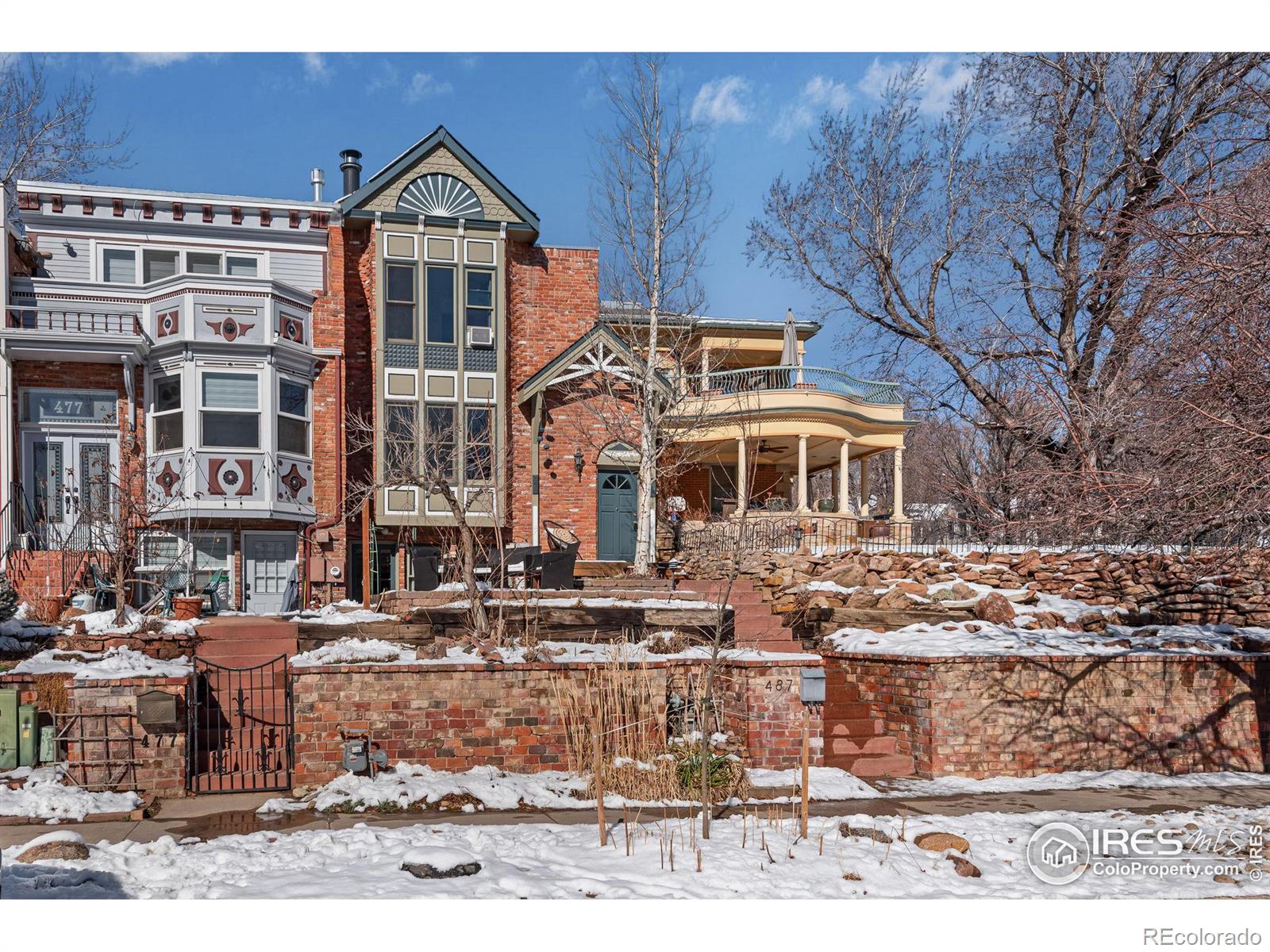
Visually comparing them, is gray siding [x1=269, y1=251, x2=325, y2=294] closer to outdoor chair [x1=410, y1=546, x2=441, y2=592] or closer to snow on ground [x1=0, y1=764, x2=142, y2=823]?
outdoor chair [x1=410, y1=546, x2=441, y2=592]

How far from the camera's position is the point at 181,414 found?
57.9 feet

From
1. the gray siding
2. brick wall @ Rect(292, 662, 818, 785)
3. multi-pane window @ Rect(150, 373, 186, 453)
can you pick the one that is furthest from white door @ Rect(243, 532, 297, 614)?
brick wall @ Rect(292, 662, 818, 785)

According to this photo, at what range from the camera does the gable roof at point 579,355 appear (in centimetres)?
2038

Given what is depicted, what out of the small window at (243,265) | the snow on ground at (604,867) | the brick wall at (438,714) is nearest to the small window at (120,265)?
the small window at (243,265)

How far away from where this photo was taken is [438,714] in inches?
375

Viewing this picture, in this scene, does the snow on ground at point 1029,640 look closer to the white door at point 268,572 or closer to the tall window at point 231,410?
the white door at point 268,572

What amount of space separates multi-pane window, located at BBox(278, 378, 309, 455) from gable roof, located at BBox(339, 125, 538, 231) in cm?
424

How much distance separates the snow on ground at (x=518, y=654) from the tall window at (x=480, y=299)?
36.7 feet

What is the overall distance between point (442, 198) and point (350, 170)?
3.12m

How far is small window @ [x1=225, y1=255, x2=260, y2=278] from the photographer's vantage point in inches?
797

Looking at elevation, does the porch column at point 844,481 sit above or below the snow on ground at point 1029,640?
above

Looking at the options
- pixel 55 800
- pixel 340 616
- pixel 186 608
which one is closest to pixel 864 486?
pixel 340 616

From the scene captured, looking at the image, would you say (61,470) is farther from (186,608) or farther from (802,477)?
(802,477)

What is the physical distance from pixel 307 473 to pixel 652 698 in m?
11.3
